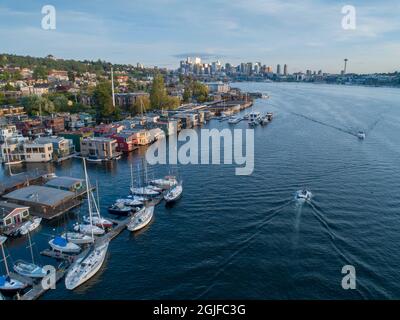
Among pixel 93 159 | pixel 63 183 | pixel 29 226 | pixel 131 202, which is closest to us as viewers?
pixel 29 226

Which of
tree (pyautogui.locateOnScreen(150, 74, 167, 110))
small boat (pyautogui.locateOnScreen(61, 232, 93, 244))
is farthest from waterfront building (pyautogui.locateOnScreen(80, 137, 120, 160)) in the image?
tree (pyautogui.locateOnScreen(150, 74, 167, 110))

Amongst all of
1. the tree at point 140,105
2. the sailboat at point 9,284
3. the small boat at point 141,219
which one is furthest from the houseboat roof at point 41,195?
the tree at point 140,105

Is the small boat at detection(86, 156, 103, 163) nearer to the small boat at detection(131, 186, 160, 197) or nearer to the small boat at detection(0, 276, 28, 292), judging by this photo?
the small boat at detection(131, 186, 160, 197)

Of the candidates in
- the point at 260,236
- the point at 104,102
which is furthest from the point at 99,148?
the point at 260,236

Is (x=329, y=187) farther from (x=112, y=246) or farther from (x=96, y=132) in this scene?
(x=96, y=132)

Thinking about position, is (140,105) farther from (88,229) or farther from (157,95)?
(88,229)
